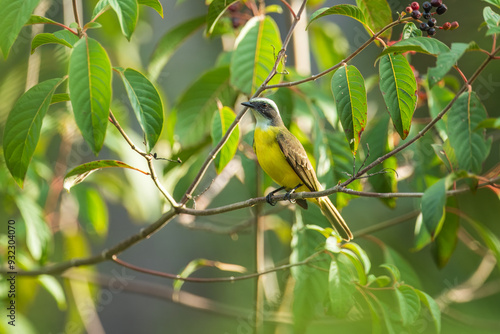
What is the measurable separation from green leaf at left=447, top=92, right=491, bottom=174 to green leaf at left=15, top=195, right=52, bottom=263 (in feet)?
7.34

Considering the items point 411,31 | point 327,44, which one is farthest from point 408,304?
point 327,44

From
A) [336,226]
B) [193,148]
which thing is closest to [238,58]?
[193,148]

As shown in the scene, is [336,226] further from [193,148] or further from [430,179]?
[193,148]

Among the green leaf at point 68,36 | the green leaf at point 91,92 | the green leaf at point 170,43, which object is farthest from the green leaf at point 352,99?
the green leaf at point 170,43

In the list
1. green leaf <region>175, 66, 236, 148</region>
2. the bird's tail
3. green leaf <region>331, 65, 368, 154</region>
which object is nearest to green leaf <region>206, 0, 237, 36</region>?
green leaf <region>331, 65, 368, 154</region>

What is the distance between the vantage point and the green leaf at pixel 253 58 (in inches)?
109

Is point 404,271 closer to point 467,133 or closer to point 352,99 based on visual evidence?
point 467,133

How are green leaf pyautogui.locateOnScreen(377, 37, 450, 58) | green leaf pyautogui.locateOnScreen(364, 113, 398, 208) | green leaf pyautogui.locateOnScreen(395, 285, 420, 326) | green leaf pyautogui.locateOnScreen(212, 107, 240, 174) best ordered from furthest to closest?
green leaf pyautogui.locateOnScreen(364, 113, 398, 208) → green leaf pyautogui.locateOnScreen(212, 107, 240, 174) → green leaf pyautogui.locateOnScreen(395, 285, 420, 326) → green leaf pyautogui.locateOnScreen(377, 37, 450, 58)

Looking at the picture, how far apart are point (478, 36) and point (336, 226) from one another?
14.3 feet

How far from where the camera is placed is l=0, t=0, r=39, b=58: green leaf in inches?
67.7

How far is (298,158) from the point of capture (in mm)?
3092

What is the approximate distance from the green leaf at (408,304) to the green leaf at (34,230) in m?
1.98

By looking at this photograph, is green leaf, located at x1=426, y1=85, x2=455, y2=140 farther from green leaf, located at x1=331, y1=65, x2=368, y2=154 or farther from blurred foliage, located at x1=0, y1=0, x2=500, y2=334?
green leaf, located at x1=331, y1=65, x2=368, y2=154

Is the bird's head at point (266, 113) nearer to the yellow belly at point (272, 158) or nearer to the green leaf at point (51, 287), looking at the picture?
the yellow belly at point (272, 158)
